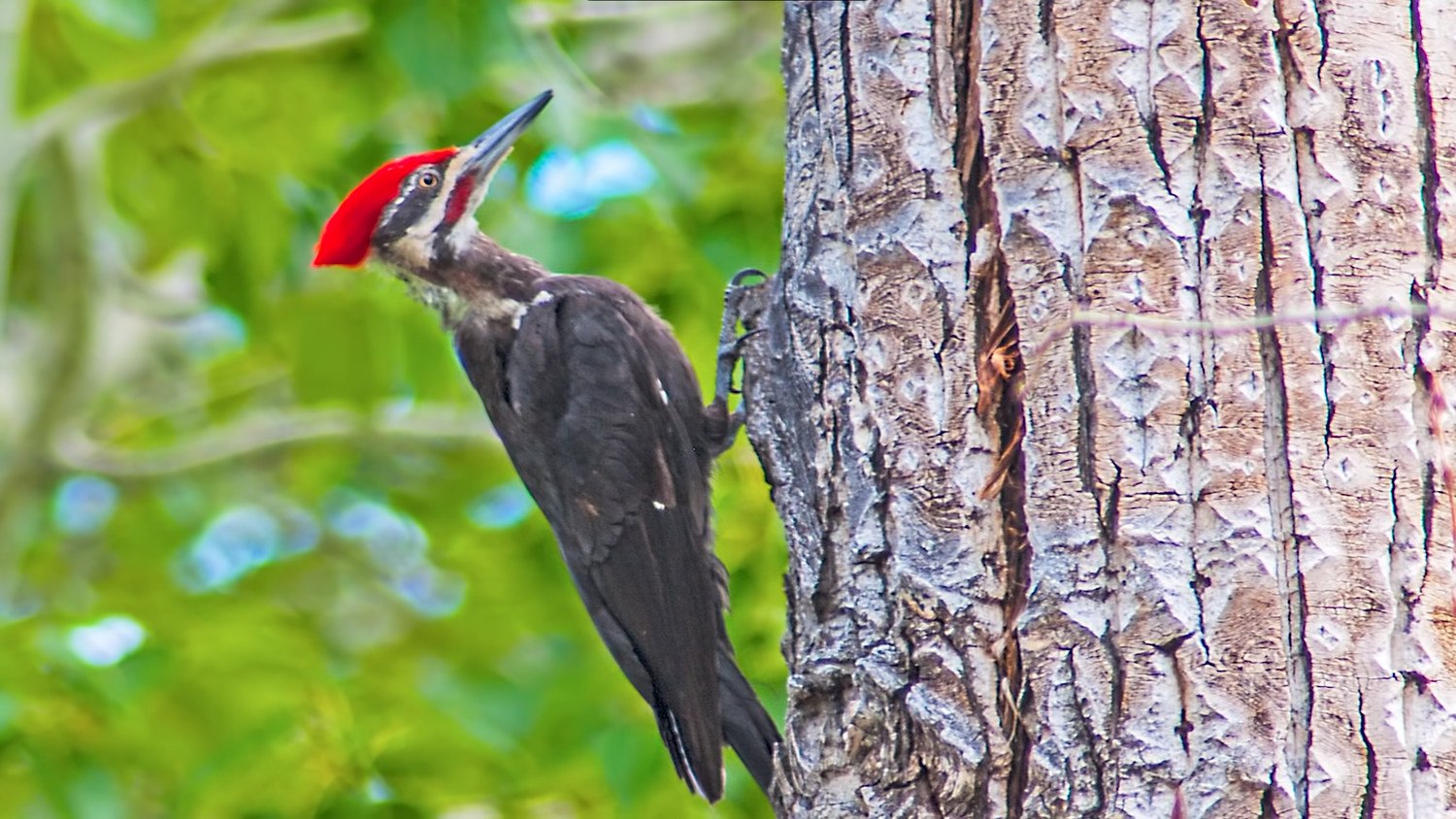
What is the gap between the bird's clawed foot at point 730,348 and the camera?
3148 millimetres

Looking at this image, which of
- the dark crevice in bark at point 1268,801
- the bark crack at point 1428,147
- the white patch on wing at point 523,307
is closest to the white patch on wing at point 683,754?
the white patch on wing at point 523,307

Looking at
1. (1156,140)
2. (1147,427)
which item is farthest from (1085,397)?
(1156,140)

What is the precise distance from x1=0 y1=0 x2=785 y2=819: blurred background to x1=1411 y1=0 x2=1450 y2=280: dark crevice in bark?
6.45 ft

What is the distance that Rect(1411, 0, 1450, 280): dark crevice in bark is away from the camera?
5.60 ft

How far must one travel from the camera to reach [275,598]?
5.24m

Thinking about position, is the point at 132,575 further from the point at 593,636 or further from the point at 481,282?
the point at 481,282

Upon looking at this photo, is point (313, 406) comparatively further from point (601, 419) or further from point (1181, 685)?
point (1181, 685)

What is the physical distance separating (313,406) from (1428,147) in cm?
341

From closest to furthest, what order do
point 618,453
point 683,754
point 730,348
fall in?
point 683,754
point 730,348
point 618,453

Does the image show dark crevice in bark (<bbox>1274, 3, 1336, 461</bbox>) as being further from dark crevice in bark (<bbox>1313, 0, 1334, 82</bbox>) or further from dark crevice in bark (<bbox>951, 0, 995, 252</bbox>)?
dark crevice in bark (<bbox>951, 0, 995, 252</bbox>)

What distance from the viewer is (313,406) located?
447cm

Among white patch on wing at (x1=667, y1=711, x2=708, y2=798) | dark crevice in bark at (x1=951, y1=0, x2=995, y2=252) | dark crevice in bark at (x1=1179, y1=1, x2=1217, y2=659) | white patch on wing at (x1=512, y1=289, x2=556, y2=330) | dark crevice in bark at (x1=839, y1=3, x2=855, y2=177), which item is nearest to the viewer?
→ dark crevice in bark at (x1=1179, y1=1, x2=1217, y2=659)

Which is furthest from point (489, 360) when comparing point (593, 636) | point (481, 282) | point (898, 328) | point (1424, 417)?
point (1424, 417)

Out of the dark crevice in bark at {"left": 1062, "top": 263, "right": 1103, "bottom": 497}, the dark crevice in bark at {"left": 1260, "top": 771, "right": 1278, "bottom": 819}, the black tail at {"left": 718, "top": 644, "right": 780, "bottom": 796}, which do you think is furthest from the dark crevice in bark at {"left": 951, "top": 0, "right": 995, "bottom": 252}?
the black tail at {"left": 718, "top": 644, "right": 780, "bottom": 796}
